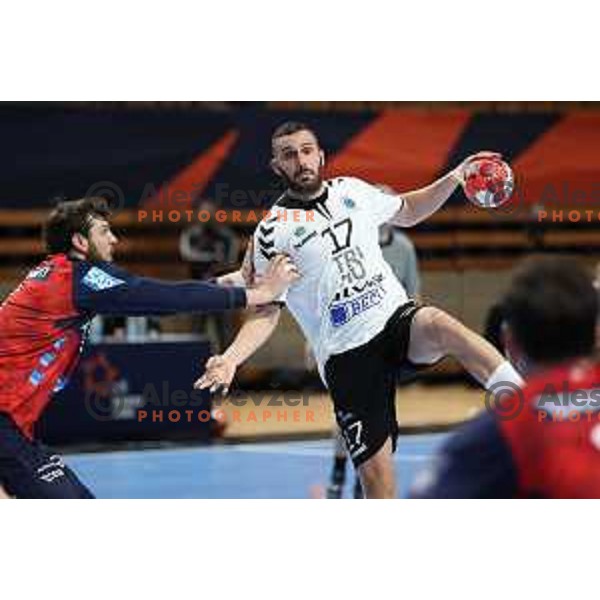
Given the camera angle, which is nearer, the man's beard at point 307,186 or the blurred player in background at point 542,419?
the blurred player in background at point 542,419

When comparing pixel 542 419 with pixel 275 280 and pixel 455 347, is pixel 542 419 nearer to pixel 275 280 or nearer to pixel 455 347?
pixel 455 347

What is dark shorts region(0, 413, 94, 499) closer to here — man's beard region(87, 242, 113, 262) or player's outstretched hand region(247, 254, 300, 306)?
man's beard region(87, 242, 113, 262)

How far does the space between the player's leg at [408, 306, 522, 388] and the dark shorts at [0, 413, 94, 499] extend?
2006mm

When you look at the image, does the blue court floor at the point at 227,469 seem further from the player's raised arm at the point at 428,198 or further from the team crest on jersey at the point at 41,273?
the team crest on jersey at the point at 41,273

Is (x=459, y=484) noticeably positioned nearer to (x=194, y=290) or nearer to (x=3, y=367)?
(x=194, y=290)

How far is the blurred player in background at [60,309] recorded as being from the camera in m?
7.04

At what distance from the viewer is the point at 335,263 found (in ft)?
26.7

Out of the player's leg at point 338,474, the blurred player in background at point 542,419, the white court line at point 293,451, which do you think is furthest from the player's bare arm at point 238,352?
the white court line at point 293,451

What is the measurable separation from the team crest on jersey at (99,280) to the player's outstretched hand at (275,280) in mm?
732

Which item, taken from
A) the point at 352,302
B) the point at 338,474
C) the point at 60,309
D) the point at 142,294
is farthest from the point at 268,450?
the point at 142,294

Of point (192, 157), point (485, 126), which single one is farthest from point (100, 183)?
point (485, 126)

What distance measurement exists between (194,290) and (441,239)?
39.1ft

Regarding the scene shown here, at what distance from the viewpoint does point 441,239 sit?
736 inches

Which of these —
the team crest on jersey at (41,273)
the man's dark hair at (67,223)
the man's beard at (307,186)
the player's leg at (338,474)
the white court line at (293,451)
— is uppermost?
the man's beard at (307,186)
